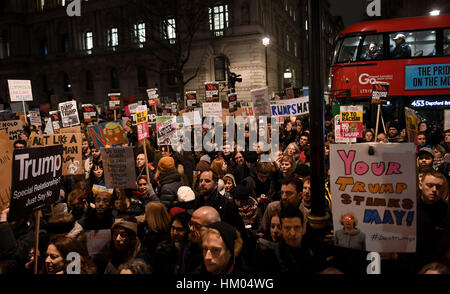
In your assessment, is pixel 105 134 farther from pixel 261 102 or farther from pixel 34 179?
pixel 34 179

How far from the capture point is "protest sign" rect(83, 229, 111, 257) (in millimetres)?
3814

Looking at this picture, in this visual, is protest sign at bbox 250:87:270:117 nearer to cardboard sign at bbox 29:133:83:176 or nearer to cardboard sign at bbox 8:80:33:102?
cardboard sign at bbox 29:133:83:176

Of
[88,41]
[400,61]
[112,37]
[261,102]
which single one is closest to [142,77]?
[112,37]

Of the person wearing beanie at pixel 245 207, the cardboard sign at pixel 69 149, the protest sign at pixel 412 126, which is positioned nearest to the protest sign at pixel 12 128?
the cardboard sign at pixel 69 149

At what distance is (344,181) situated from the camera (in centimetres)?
323

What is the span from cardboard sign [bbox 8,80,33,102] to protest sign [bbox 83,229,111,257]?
8.87 m

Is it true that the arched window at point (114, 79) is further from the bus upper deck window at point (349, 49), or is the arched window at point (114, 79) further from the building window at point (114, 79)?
the bus upper deck window at point (349, 49)

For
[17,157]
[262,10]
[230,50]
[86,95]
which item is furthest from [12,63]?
[17,157]

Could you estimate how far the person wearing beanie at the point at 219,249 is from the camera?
2.82 m

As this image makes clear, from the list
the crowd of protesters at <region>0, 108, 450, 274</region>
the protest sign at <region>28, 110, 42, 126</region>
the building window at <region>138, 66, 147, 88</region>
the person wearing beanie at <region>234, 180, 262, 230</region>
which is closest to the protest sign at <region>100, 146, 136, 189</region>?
the crowd of protesters at <region>0, 108, 450, 274</region>

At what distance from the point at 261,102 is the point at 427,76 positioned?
592cm

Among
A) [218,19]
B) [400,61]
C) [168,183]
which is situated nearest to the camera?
[168,183]

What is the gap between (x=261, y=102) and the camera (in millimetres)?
9211

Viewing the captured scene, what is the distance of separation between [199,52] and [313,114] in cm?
3304
